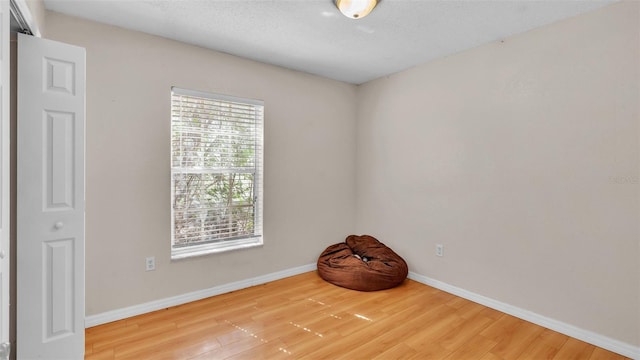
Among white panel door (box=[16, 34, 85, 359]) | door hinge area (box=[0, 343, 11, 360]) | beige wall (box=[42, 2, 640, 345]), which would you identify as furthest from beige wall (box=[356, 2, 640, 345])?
door hinge area (box=[0, 343, 11, 360])

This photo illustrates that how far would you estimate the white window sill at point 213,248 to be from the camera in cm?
283

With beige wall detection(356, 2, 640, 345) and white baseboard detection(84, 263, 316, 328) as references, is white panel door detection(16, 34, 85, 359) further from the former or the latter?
beige wall detection(356, 2, 640, 345)

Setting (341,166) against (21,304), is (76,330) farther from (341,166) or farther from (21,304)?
(341,166)

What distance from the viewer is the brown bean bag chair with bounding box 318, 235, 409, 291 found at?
3.12 m

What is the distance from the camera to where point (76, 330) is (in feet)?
6.16

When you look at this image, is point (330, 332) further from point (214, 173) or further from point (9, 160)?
point (9, 160)

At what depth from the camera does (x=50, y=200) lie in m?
1.77

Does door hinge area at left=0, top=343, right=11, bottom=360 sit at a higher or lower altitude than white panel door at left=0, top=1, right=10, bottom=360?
lower

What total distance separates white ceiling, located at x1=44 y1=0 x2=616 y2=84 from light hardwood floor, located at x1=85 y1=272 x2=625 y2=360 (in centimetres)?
239

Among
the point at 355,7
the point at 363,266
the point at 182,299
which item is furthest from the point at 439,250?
the point at 182,299

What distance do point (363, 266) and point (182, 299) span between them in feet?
5.84

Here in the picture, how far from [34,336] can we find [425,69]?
3.81 m

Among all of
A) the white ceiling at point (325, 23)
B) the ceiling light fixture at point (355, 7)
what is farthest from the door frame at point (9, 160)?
the ceiling light fixture at point (355, 7)

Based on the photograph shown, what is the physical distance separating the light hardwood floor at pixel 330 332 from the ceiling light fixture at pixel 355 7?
7.72 ft
